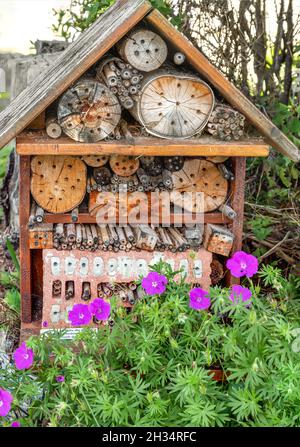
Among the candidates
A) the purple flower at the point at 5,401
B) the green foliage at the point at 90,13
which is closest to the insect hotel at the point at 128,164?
the green foliage at the point at 90,13

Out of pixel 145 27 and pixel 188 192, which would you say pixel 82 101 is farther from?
pixel 188 192

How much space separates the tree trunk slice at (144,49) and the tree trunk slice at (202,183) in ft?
2.33

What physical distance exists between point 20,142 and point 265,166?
2.40 meters

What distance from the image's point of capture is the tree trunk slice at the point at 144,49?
406cm

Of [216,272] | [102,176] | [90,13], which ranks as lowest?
[216,272]

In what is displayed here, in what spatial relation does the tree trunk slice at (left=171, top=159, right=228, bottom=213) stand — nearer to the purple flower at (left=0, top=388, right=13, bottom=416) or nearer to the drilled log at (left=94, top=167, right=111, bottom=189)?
the drilled log at (left=94, top=167, right=111, bottom=189)

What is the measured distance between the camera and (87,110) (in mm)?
4074

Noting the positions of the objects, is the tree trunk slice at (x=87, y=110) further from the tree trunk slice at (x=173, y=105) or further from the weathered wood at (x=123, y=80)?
the tree trunk slice at (x=173, y=105)

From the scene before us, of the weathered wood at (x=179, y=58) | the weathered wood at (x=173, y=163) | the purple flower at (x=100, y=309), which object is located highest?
the weathered wood at (x=179, y=58)

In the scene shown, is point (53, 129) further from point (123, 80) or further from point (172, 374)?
point (172, 374)

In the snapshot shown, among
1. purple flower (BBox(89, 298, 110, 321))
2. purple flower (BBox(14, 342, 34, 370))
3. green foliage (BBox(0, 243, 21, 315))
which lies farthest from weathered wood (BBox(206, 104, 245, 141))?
green foliage (BBox(0, 243, 21, 315))

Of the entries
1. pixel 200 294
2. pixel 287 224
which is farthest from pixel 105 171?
pixel 287 224

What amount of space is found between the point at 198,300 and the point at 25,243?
1.30 m

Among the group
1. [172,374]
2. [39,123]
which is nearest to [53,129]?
[39,123]
